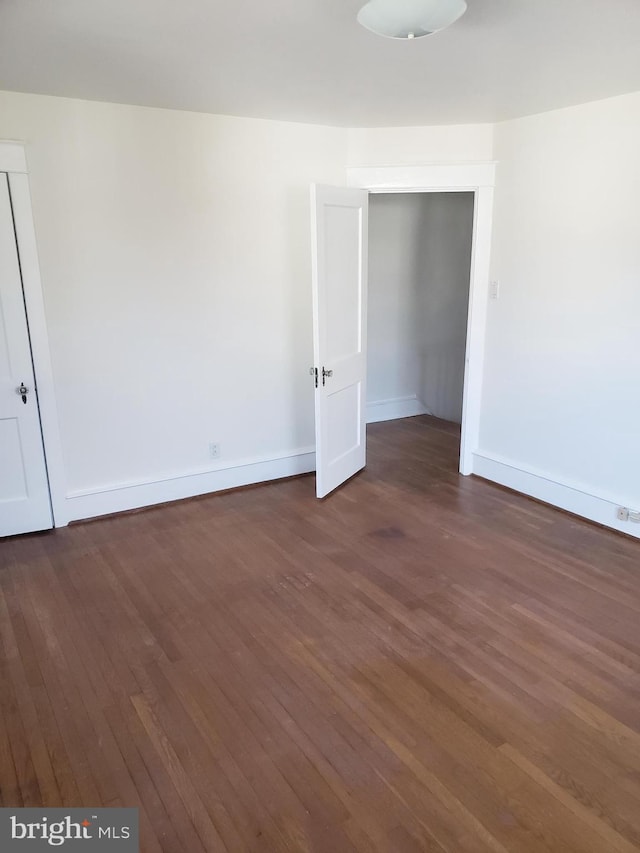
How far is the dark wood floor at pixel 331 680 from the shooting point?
1812mm

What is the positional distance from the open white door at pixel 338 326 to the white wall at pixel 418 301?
1.58m

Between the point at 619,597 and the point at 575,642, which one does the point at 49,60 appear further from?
the point at 619,597

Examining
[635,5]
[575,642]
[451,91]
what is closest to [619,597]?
[575,642]

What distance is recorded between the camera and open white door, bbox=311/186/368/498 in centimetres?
381

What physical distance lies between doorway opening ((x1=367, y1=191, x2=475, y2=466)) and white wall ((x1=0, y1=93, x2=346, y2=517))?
167 cm

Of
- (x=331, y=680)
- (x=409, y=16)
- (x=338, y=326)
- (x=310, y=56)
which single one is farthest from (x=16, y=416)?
(x=409, y=16)

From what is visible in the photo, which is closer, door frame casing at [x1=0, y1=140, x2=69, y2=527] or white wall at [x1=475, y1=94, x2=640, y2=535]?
door frame casing at [x1=0, y1=140, x2=69, y2=527]

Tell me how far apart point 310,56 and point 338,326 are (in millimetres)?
1775

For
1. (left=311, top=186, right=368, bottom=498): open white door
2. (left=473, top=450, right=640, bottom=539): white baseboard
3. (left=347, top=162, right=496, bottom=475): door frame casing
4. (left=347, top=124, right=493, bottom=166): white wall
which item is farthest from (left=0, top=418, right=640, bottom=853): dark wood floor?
(left=347, top=124, right=493, bottom=166): white wall

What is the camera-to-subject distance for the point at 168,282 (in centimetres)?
381

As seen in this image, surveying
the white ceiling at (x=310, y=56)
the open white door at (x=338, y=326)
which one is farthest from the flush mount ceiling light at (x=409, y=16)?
the open white door at (x=338, y=326)

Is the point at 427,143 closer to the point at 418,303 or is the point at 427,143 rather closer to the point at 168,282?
the point at 168,282

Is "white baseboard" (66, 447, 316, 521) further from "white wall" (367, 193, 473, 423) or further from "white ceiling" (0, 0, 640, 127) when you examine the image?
"white ceiling" (0, 0, 640, 127)

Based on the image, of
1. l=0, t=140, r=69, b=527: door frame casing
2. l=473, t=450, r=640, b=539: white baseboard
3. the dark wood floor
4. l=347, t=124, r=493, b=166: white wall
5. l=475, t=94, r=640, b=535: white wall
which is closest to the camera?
the dark wood floor
